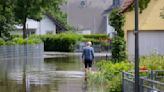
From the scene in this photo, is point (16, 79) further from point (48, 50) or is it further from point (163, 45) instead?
point (48, 50)

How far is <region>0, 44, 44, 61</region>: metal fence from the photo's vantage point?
1758 inches

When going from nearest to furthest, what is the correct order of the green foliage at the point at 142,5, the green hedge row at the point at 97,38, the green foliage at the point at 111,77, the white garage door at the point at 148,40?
the green foliage at the point at 111,77 → the green foliage at the point at 142,5 → the white garage door at the point at 148,40 → the green hedge row at the point at 97,38


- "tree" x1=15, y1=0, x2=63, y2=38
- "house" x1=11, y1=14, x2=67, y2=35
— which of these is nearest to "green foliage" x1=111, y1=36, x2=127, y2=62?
"tree" x1=15, y1=0, x2=63, y2=38

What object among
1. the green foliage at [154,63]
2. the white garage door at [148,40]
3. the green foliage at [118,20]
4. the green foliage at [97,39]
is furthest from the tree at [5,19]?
the green foliage at [154,63]

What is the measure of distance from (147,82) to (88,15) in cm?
8465

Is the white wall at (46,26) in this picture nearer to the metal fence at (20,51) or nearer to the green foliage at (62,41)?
the green foliage at (62,41)

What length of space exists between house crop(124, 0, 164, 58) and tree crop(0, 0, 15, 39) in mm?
18455

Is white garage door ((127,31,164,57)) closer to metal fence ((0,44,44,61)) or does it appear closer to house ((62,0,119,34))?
metal fence ((0,44,44,61))

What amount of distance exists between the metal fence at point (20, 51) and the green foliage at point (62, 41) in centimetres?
1581

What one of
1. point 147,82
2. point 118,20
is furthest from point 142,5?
point 147,82

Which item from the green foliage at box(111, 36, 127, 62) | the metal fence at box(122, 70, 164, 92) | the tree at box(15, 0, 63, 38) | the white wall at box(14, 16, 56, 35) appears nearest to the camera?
the metal fence at box(122, 70, 164, 92)

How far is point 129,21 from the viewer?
3366cm

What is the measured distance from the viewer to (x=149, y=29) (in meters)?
34.0

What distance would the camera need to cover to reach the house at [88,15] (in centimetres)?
9531
